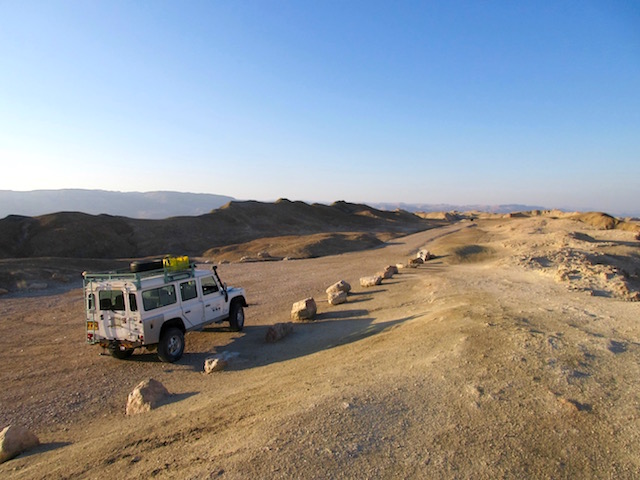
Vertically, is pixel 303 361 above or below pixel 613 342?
below

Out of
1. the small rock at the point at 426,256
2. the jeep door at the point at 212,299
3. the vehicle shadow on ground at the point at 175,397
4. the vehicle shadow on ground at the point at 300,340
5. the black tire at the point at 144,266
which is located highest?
the black tire at the point at 144,266

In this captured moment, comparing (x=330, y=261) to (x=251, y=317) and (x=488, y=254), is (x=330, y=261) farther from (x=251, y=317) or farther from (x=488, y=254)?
(x=251, y=317)

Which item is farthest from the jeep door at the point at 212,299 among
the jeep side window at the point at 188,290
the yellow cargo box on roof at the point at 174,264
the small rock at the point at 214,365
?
the small rock at the point at 214,365

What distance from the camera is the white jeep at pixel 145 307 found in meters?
9.92

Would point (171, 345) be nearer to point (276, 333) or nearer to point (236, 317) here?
point (236, 317)

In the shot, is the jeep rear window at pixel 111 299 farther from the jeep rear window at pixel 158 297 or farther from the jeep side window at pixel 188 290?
the jeep side window at pixel 188 290

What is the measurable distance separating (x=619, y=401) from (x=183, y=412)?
22.0ft

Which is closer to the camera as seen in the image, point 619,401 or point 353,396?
point 619,401

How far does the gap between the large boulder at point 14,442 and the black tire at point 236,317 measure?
693 centimetres

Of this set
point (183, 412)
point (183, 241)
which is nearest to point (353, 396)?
point (183, 412)

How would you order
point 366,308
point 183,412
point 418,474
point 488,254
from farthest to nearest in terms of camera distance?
point 488,254 < point 366,308 < point 183,412 < point 418,474

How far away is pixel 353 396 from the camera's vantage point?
6250 millimetres

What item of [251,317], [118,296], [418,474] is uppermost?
[118,296]

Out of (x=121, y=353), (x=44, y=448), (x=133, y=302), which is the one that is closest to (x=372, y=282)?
(x=121, y=353)
